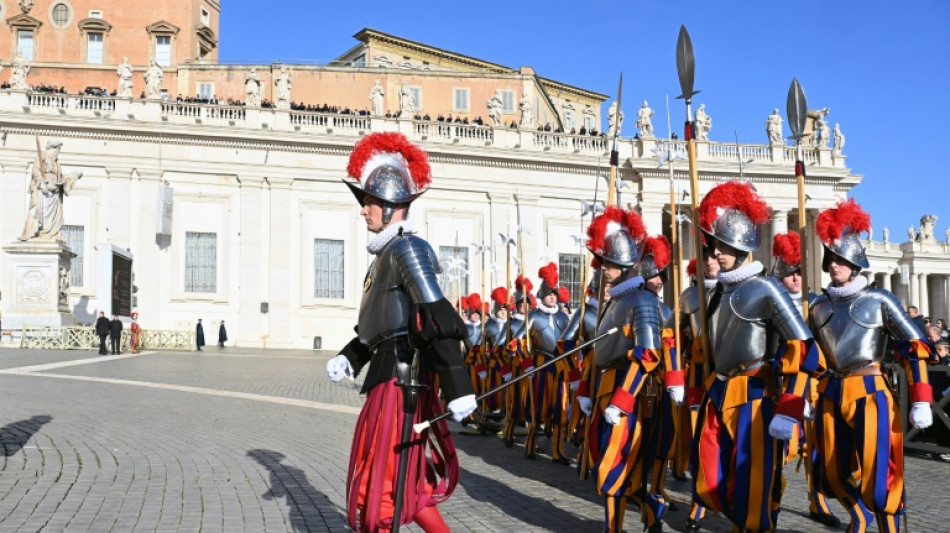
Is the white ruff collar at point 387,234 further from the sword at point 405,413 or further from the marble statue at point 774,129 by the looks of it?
the marble statue at point 774,129

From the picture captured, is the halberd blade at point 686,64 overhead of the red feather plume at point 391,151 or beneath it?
overhead

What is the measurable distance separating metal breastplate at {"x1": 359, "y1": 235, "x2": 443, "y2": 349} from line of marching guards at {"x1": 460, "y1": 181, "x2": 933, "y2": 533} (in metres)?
1.60

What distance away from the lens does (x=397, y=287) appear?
5316mm

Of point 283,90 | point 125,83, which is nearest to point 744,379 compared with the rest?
point 283,90

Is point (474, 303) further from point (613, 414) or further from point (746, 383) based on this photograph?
point (746, 383)

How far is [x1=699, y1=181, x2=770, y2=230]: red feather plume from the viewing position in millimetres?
6531

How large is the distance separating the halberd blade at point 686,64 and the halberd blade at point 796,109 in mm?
1107

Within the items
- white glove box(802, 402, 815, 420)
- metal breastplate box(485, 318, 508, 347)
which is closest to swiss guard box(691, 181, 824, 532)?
white glove box(802, 402, 815, 420)

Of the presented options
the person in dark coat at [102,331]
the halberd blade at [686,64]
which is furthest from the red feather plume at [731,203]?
the person in dark coat at [102,331]

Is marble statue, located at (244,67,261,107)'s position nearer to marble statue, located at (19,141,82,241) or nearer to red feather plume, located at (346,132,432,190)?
marble statue, located at (19,141,82,241)

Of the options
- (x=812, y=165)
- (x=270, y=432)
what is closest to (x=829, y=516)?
(x=270, y=432)

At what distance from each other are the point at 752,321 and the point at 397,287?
7.82 ft

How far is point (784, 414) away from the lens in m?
5.89

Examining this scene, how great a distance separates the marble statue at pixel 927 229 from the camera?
78.9m
